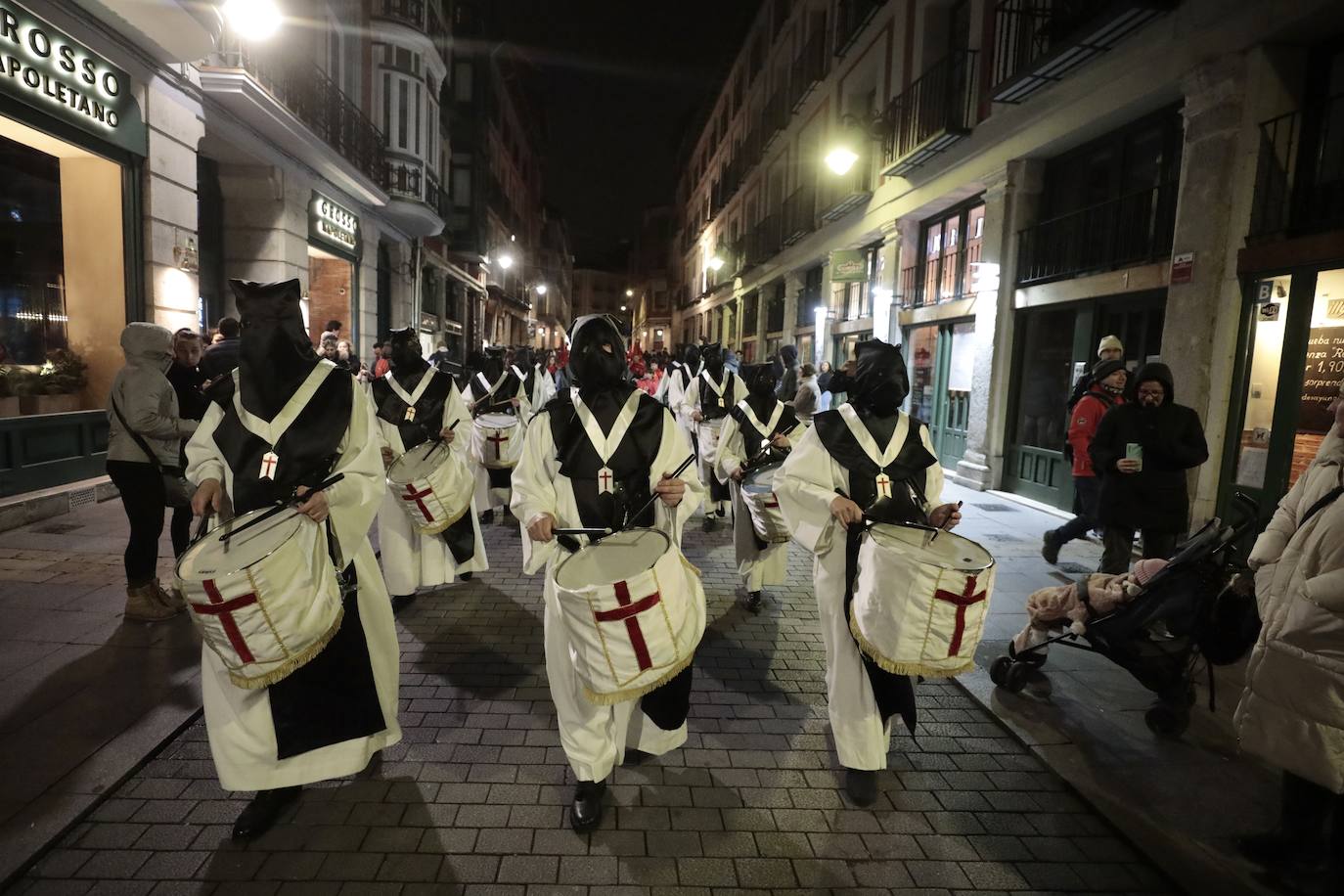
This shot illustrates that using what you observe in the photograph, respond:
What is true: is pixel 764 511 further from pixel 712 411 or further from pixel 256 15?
pixel 256 15

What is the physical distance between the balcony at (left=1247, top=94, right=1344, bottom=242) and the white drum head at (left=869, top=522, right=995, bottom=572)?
625 centimetres

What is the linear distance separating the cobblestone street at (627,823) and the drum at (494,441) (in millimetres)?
3824

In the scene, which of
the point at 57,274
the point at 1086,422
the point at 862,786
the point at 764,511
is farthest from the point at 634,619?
the point at 57,274

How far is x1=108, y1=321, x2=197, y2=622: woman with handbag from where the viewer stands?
15.4ft

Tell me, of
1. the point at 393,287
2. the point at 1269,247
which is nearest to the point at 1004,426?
the point at 1269,247

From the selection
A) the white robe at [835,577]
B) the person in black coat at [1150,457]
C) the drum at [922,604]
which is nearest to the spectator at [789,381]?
the person in black coat at [1150,457]

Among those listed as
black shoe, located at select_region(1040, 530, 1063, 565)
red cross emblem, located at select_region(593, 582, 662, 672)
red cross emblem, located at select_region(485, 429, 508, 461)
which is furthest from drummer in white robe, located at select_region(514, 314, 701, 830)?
black shoe, located at select_region(1040, 530, 1063, 565)

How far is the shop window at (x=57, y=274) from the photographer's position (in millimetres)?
7621

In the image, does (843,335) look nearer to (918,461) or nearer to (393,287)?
(393,287)

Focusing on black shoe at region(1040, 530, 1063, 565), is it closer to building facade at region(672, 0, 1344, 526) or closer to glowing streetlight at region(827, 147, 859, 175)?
building facade at region(672, 0, 1344, 526)

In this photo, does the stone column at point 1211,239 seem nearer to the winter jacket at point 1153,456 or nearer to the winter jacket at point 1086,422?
the winter jacket at point 1086,422

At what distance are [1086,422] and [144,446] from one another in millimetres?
7471

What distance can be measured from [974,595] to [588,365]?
1.85 metres

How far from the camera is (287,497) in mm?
2988
